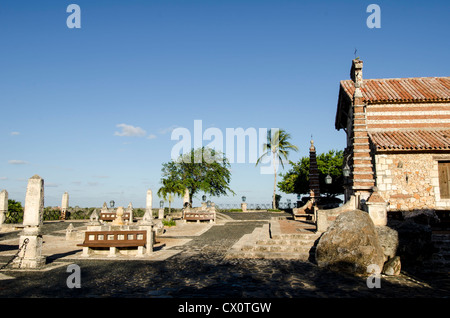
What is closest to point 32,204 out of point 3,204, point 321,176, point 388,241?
point 388,241

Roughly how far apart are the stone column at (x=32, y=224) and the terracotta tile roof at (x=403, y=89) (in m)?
17.5

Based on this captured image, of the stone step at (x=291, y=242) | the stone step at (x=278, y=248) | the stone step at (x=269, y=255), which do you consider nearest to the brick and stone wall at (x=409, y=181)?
the stone step at (x=291, y=242)

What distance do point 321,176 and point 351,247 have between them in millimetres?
29955

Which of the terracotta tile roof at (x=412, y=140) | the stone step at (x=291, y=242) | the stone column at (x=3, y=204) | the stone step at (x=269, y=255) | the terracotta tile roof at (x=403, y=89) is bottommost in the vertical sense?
the stone step at (x=269, y=255)

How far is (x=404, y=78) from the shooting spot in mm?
Answer: 22438

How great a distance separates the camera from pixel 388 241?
8.94 meters

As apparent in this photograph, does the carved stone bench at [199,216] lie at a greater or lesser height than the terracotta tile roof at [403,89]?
lesser

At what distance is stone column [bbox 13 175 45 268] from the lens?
8719 millimetres

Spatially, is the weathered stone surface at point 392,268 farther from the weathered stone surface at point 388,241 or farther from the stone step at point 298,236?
the stone step at point 298,236

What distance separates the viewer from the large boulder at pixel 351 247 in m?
7.89

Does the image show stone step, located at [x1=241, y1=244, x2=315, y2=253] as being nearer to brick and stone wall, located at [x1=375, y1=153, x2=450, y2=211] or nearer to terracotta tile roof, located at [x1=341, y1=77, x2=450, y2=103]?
brick and stone wall, located at [x1=375, y1=153, x2=450, y2=211]
